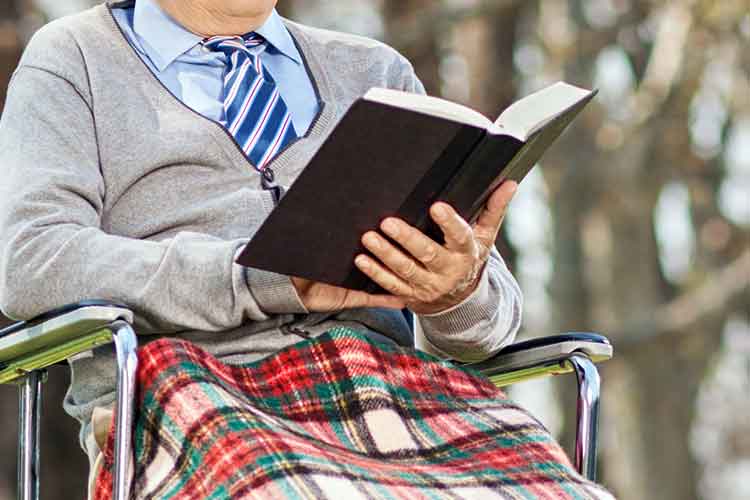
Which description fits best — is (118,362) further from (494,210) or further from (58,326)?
(494,210)

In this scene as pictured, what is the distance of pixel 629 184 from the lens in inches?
437

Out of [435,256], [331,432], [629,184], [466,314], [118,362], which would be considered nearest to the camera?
[118,362]

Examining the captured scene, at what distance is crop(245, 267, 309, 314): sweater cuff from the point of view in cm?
269

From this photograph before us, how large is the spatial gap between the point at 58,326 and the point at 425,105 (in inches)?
22.9

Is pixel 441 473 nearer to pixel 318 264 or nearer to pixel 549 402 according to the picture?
pixel 318 264

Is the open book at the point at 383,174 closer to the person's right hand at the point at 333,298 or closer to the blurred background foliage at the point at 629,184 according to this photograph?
the person's right hand at the point at 333,298

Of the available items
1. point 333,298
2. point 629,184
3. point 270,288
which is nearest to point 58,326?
point 270,288

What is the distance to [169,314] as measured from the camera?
8.82 ft

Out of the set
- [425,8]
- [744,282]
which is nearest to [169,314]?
[425,8]

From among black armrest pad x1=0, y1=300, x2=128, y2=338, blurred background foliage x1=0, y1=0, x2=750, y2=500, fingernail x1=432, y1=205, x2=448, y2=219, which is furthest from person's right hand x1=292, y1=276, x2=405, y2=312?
blurred background foliage x1=0, y1=0, x2=750, y2=500

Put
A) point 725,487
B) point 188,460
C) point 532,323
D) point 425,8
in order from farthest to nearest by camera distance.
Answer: point 725,487 < point 532,323 < point 425,8 < point 188,460

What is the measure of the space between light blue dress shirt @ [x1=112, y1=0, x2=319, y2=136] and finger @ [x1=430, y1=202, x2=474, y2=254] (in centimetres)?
47

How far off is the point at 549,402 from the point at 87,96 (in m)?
10.3

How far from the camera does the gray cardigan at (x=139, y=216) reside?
2693 mm
